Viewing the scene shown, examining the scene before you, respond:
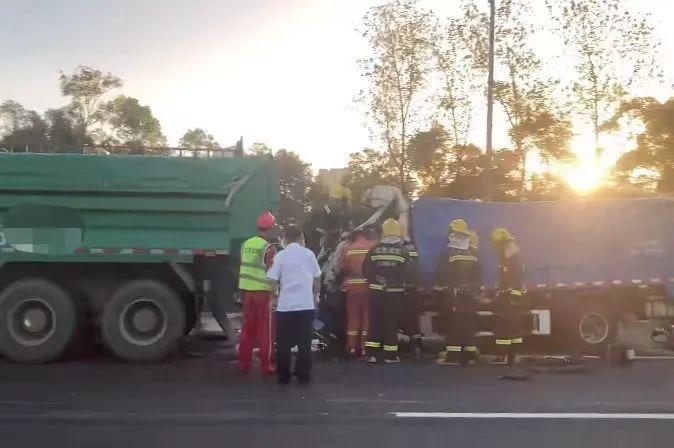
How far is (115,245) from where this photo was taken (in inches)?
378

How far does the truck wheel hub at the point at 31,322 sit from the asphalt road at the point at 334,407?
0.38 metres

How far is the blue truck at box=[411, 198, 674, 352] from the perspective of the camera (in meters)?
11.1

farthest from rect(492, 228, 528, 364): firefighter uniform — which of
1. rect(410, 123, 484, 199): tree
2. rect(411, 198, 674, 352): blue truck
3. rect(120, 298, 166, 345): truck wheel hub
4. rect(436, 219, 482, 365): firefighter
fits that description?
rect(410, 123, 484, 199): tree

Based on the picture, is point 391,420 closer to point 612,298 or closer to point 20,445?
point 20,445

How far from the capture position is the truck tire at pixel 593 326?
439 inches

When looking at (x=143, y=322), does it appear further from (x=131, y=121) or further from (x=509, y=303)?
(x=131, y=121)

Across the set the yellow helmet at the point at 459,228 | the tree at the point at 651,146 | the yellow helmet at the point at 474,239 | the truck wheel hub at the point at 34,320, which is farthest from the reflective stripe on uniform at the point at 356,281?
the tree at the point at 651,146

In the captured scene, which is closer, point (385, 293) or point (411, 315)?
point (385, 293)

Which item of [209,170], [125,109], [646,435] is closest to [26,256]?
[209,170]

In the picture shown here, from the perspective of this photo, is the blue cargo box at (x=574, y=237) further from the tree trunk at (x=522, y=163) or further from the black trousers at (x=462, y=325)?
the tree trunk at (x=522, y=163)

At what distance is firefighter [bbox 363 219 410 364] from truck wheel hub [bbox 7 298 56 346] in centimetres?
398

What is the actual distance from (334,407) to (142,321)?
338 cm

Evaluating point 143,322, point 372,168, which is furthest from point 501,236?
point 372,168

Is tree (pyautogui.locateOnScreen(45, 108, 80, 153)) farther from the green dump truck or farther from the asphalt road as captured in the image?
the asphalt road
